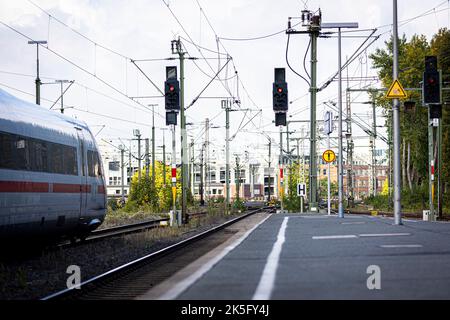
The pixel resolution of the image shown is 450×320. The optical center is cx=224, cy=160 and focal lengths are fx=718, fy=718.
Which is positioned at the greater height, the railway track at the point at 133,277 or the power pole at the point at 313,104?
the power pole at the point at 313,104

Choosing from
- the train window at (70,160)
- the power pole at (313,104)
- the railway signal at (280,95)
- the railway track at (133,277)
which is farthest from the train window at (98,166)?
the power pole at (313,104)

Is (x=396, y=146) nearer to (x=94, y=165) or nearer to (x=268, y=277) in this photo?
(x=94, y=165)

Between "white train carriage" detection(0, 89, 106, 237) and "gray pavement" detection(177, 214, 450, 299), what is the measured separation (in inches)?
188

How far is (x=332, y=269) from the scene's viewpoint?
1090 centimetres

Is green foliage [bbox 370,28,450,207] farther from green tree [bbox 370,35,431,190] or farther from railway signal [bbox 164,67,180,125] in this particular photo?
railway signal [bbox 164,67,180,125]

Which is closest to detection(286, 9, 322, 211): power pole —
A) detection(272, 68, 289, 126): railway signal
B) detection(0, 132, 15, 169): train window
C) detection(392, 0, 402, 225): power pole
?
detection(272, 68, 289, 126): railway signal

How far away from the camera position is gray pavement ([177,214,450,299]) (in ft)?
28.2

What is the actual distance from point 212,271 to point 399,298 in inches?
138

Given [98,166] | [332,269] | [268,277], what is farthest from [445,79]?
[268,277]

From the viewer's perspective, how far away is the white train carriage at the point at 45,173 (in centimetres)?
1534

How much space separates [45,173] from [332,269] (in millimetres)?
9064

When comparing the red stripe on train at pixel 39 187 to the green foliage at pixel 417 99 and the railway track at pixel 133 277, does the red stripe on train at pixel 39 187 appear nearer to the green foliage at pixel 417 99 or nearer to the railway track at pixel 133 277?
the railway track at pixel 133 277

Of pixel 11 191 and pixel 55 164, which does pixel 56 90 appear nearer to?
pixel 55 164

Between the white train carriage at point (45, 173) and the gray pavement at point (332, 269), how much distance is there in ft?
15.7
